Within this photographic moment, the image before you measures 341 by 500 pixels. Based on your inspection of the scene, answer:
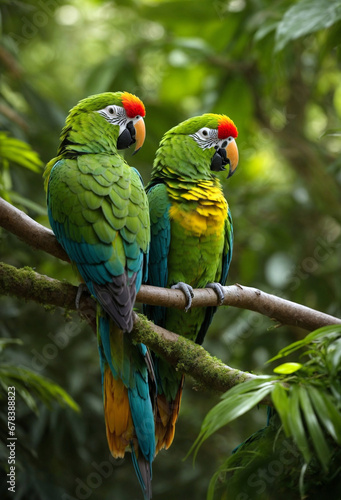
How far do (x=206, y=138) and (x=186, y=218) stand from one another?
322mm

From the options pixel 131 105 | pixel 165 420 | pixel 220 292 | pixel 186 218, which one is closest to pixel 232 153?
pixel 186 218

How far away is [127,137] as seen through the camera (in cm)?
177

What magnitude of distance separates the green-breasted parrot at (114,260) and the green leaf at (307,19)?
0.85 m

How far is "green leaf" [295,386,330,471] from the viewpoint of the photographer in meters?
0.91

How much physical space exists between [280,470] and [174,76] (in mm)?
3234

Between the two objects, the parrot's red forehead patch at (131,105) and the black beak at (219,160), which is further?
the black beak at (219,160)

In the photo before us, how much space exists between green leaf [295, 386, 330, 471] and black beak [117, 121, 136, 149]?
1.10 metres

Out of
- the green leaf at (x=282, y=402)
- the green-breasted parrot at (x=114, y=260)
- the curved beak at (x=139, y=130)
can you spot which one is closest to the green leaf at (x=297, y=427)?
the green leaf at (x=282, y=402)

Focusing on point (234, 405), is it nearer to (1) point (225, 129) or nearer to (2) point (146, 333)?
(2) point (146, 333)

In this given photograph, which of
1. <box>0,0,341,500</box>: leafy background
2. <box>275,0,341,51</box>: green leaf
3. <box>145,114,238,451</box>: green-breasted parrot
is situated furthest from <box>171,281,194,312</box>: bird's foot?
<box>275,0,341,51</box>: green leaf

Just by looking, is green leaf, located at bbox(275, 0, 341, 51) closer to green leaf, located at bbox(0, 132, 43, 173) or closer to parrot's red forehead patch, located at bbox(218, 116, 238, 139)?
parrot's red forehead patch, located at bbox(218, 116, 238, 139)

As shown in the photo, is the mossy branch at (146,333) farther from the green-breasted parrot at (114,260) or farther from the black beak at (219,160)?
the black beak at (219,160)

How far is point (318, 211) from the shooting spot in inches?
132

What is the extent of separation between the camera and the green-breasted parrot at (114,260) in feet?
4.66
